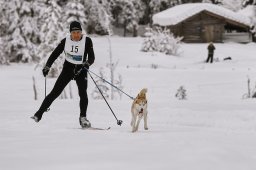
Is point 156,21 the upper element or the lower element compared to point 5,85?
upper

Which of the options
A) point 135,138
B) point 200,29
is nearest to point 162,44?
point 200,29

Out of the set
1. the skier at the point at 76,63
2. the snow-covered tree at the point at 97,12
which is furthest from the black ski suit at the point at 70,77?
the snow-covered tree at the point at 97,12

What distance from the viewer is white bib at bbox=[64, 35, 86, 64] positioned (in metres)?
7.97

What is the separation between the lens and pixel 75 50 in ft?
26.1

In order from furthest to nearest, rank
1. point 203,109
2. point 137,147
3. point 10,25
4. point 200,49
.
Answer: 1. point 200,49
2. point 10,25
3. point 203,109
4. point 137,147

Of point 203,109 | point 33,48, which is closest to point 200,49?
point 33,48

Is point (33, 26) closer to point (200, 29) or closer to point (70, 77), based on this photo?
point (200, 29)

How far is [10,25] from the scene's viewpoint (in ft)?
115

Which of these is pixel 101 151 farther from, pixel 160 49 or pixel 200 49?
pixel 200 49

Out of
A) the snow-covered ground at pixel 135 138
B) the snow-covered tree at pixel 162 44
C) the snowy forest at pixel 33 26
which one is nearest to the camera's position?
the snow-covered ground at pixel 135 138

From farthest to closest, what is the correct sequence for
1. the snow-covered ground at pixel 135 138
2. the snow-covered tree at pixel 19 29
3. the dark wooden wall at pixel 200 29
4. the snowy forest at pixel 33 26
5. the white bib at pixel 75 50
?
the dark wooden wall at pixel 200 29 < the snow-covered tree at pixel 19 29 < the snowy forest at pixel 33 26 < the white bib at pixel 75 50 < the snow-covered ground at pixel 135 138

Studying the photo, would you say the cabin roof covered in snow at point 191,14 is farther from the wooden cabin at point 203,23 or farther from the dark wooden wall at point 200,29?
the dark wooden wall at point 200,29

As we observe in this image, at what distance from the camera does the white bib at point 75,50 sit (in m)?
7.97

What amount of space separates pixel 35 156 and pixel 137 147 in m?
1.19
